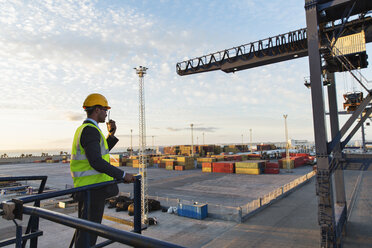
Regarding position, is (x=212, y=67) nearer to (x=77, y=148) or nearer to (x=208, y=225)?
(x=208, y=225)

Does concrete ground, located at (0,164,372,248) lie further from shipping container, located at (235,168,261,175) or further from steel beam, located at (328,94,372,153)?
shipping container, located at (235,168,261,175)

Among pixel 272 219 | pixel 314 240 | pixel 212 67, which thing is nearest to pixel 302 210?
pixel 272 219

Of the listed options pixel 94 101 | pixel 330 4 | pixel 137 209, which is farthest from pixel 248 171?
pixel 94 101

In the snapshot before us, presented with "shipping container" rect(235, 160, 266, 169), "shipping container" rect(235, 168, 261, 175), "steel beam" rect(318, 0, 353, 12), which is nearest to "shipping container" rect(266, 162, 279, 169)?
"shipping container" rect(235, 160, 266, 169)

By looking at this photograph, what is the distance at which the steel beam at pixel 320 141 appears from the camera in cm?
991

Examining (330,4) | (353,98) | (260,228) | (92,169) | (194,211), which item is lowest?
(260,228)

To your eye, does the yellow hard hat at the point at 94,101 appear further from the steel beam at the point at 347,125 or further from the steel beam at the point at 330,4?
the steel beam at the point at 330,4

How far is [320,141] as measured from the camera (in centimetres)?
1016

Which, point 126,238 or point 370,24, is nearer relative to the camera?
point 126,238

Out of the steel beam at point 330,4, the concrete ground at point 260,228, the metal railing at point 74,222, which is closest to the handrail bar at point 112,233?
the metal railing at point 74,222

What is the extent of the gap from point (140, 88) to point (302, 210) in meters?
17.2

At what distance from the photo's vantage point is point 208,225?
1719 centimetres

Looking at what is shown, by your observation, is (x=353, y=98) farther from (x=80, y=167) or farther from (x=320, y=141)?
(x=80, y=167)

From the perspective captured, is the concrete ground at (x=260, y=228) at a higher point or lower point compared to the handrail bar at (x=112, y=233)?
lower
